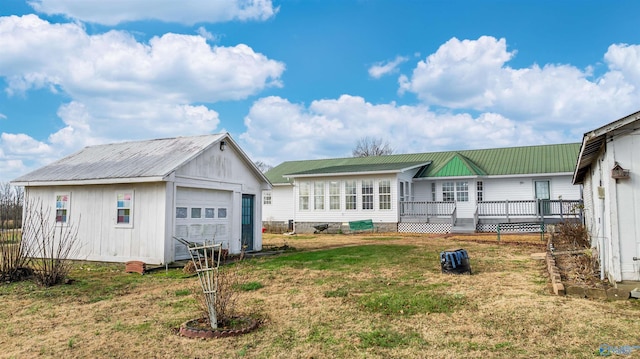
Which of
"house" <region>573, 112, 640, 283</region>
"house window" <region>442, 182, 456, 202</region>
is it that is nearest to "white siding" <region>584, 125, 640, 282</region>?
"house" <region>573, 112, 640, 283</region>

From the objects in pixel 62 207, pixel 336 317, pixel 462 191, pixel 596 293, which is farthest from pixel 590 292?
pixel 462 191

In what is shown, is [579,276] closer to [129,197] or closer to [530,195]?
[129,197]

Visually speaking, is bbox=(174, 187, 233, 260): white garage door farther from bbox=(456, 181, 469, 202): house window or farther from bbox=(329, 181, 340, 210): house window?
bbox=(456, 181, 469, 202): house window

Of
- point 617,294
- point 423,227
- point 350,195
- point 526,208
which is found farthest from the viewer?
point 350,195

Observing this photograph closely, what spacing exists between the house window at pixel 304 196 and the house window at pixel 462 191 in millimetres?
9202

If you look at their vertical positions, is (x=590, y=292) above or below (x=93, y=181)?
below

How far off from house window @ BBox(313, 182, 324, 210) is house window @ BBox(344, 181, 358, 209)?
1610mm

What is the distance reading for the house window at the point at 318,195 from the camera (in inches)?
1123

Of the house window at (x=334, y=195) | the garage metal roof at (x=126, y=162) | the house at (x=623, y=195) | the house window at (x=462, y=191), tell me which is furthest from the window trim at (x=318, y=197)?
the house at (x=623, y=195)

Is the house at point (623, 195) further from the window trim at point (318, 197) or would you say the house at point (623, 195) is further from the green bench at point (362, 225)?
the window trim at point (318, 197)

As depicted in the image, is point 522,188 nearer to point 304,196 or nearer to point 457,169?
point 457,169

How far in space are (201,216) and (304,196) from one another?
1472cm

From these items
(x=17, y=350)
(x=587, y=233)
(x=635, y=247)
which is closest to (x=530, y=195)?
(x=587, y=233)

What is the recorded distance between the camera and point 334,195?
92.3 feet
